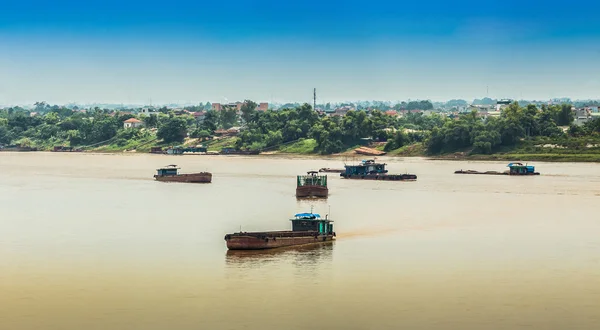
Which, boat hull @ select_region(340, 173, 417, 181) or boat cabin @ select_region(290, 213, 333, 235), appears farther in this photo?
boat hull @ select_region(340, 173, 417, 181)

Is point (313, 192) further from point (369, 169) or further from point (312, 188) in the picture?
point (369, 169)

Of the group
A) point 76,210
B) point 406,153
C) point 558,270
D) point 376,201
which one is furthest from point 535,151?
point 558,270

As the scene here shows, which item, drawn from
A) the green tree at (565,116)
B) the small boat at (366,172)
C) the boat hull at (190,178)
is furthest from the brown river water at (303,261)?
the green tree at (565,116)

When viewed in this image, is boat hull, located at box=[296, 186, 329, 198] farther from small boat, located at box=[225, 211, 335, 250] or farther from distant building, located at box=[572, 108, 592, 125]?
distant building, located at box=[572, 108, 592, 125]

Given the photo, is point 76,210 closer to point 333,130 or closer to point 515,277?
point 515,277

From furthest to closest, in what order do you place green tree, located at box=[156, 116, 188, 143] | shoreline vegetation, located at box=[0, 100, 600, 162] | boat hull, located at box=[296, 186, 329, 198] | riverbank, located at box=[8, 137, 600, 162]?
green tree, located at box=[156, 116, 188, 143]
shoreline vegetation, located at box=[0, 100, 600, 162]
riverbank, located at box=[8, 137, 600, 162]
boat hull, located at box=[296, 186, 329, 198]

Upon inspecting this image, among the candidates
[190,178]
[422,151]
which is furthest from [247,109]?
[190,178]

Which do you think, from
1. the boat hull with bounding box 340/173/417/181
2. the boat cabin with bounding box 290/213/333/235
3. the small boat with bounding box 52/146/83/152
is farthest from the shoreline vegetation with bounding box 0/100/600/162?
the boat cabin with bounding box 290/213/333/235
